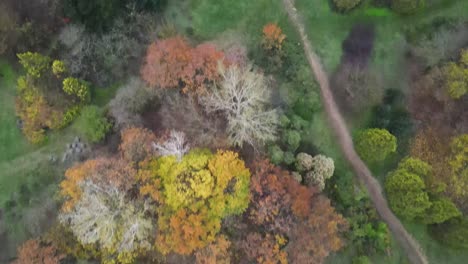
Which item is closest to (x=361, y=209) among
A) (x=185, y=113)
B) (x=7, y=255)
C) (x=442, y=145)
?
(x=442, y=145)

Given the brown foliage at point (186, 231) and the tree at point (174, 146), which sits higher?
the tree at point (174, 146)

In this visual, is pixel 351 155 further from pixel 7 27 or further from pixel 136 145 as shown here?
pixel 7 27

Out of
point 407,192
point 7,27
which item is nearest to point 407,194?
point 407,192

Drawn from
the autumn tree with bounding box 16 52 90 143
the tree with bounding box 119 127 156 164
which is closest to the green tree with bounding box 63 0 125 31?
the autumn tree with bounding box 16 52 90 143

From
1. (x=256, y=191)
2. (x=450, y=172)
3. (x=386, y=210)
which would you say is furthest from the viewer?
(x=386, y=210)

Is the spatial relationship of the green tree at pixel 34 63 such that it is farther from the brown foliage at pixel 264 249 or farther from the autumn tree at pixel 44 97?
the brown foliage at pixel 264 249

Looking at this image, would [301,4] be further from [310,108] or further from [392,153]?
[392,153]

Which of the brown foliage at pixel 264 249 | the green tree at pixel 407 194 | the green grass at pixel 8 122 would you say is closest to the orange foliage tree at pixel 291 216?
the brown foliage at pixel 264 249
